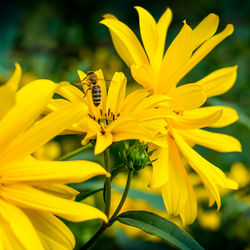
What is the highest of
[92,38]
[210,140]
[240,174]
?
[92,38]

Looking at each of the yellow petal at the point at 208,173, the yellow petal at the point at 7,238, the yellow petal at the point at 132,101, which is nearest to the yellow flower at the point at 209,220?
the yellow petal at the point at 208,173

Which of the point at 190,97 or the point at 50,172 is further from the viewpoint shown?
the point at 190,97

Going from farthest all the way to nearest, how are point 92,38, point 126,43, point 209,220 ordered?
point 92,38
point 209,220
point 126,43

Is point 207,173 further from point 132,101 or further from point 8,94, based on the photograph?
point 8,94

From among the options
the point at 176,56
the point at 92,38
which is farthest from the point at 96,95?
the point at 92,38

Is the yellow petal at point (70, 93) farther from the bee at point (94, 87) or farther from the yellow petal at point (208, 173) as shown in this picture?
the yellow petal at point (208, 173)

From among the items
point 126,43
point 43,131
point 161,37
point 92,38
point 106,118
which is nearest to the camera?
point 43,131

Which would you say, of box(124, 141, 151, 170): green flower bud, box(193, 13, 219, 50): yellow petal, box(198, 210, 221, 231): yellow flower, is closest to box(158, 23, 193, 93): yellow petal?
box(193, 13, 219, 50): yellow petal
